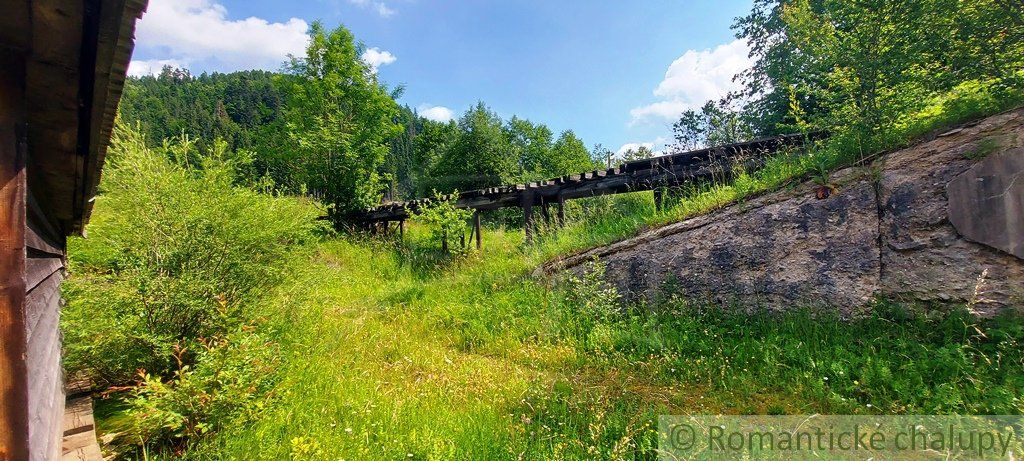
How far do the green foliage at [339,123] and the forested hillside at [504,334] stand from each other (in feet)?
27.8

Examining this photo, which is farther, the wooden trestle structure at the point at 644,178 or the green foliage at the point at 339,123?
the green foliage at the point at 339,123

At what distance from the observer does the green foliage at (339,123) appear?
15453 mm

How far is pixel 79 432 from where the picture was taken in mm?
3068

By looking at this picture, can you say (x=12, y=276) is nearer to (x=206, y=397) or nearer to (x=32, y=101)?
(x=32, y=101)

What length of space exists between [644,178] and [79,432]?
847cm

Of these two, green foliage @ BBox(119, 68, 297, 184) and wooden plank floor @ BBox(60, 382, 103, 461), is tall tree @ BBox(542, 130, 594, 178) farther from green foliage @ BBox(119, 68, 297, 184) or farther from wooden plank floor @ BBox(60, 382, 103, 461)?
green foliage @ BBox(119, 68, 297, 184)

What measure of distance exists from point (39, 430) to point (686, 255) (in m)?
6.33

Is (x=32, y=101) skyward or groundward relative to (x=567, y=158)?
groundward

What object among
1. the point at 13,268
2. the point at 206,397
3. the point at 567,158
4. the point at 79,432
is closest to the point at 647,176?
the point at 206,397

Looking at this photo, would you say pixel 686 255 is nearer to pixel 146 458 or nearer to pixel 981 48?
pixel 981 48

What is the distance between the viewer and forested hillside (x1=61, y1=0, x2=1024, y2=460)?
3.15m

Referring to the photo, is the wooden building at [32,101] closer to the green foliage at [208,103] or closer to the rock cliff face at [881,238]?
the rock cliff face at [881,238]

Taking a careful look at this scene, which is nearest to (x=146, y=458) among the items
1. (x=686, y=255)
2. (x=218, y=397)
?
(x=218, y=397)

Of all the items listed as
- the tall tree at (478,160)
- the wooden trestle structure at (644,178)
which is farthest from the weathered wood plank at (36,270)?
the tall tree at (478,160)
